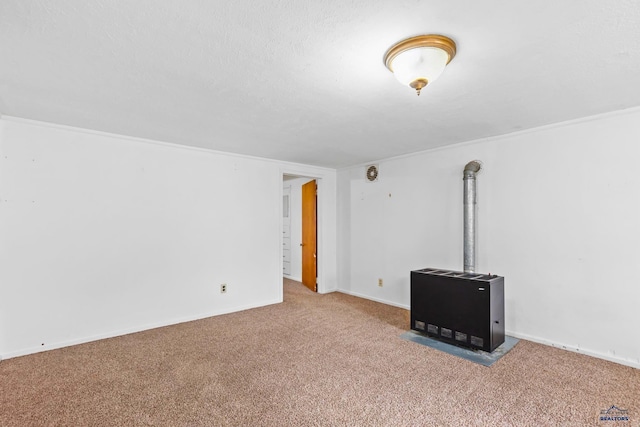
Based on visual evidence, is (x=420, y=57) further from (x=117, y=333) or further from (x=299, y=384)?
(x=117, y=333)

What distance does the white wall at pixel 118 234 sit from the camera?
2.88 meters

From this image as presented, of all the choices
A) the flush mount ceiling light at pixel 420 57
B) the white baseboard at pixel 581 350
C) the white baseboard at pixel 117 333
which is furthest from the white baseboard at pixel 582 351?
the white baseboard at pixel 117 333

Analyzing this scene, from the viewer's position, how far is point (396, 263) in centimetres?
449

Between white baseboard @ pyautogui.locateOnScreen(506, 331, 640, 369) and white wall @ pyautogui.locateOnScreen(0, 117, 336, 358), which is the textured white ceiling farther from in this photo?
white baseboard @ pyautogui.locateOnScreen(506, 331, 640, 369)

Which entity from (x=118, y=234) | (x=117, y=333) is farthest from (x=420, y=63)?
(x=117, y=333)

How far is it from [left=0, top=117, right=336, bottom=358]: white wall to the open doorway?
105cm

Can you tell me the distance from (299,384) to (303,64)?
2212 millimetres

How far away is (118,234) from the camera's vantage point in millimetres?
3363

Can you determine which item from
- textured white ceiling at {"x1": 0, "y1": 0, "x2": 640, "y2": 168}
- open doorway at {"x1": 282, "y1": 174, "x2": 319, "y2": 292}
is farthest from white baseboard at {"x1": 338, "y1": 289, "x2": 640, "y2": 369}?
open doorway at {"x1": 282, "y1": 174, "x2": 319, "y2": 292}

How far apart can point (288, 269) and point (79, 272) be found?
13.0ft

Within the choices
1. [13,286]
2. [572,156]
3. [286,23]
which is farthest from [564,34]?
[13,286]

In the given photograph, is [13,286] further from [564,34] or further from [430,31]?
[564,34]

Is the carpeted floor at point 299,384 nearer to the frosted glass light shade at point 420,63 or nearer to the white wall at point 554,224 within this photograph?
the white wall at point 554,224

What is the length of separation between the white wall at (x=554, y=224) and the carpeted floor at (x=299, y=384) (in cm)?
31
